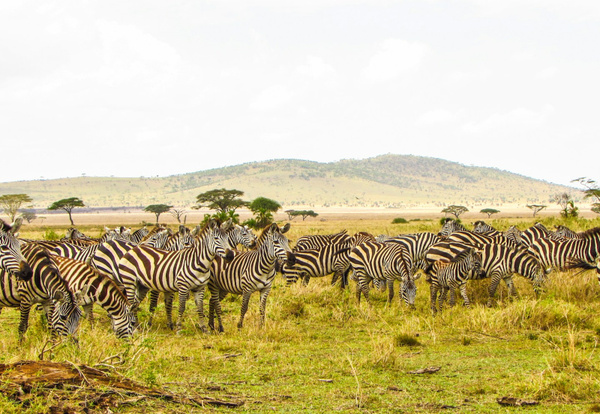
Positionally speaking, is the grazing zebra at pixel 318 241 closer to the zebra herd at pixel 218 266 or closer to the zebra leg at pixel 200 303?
the zebra herd at pixel 218 266

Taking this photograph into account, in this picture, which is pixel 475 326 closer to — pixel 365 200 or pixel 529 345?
pixel 529 345

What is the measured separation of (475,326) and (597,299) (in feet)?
14.1

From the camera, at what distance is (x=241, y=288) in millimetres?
10188

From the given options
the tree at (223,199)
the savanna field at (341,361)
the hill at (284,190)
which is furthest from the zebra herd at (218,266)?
the hill at (284,190)

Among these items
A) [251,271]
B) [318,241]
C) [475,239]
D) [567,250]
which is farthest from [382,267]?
[567,250]

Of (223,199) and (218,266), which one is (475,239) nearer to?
(218,266)

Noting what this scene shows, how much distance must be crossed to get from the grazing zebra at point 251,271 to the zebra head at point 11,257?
3.40m

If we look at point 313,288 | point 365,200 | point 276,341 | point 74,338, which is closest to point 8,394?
point 74,338

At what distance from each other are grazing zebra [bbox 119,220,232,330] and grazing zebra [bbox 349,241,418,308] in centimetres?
387

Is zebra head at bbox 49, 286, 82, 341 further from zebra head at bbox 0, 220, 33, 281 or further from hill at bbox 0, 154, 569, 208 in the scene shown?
hill at bbox 0, 154, 569, 208

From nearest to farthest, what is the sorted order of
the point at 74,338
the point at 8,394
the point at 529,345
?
the point at 8,394, the point at 74,338, the point at 529,345

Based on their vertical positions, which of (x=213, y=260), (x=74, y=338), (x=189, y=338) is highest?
(x=213, y=260)

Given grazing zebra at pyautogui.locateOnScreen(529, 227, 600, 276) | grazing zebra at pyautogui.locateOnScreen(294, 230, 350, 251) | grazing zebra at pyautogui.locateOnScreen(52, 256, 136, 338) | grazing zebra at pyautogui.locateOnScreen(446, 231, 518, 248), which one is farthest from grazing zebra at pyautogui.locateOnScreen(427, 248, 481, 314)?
grazing zebra at pyautogui.locateOnScreen(52, 256, 136, 338)

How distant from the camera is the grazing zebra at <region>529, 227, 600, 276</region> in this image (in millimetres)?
12781
